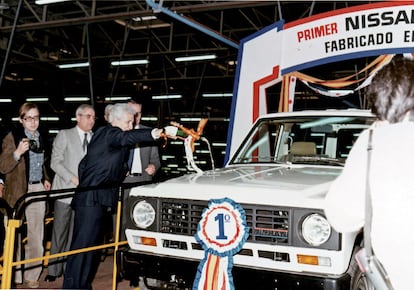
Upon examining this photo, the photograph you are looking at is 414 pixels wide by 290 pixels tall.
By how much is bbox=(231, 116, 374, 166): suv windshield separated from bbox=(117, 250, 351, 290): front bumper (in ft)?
4.59

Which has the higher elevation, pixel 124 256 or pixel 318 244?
pixel 318 244

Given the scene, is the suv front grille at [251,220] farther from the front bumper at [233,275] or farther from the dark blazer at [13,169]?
the dark blazer at [13,169]

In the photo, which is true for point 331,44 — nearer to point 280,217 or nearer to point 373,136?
point 280,217

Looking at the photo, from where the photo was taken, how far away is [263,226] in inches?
129

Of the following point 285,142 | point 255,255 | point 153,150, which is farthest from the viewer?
point 153,150

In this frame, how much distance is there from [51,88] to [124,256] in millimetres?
28642

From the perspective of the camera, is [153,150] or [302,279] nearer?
[302,279]

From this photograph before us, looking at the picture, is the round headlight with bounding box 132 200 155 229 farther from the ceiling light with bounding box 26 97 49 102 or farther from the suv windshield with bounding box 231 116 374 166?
the ceiling light with bounding box 26 97 49 102

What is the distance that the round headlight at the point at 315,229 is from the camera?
3117mm

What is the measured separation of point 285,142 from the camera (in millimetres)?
5055

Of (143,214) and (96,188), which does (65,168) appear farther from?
(143,214)

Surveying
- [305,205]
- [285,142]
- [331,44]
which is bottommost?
[305,205]

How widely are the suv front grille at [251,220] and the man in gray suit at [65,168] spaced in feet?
6.54

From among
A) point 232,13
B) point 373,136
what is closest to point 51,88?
point 232,13
